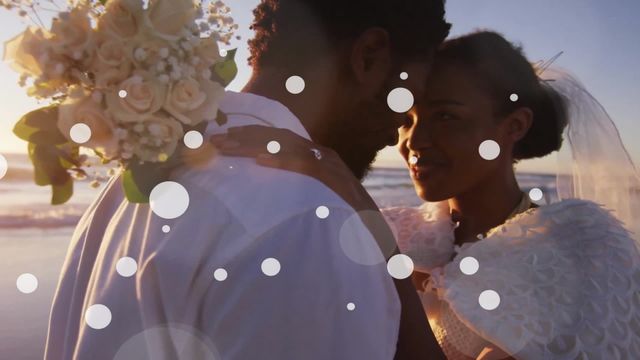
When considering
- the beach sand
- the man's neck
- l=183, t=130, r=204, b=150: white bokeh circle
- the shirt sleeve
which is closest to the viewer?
the shirt sleeve

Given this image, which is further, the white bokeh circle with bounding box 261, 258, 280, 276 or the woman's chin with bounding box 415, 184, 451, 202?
the woman's chin with bounding box 415, 184, 451, 202

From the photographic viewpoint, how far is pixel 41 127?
4.97ft

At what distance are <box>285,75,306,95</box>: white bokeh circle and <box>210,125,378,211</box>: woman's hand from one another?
0.20m

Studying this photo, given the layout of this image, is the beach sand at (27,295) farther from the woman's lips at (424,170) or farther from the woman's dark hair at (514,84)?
the woman's dark hair at (514,84)

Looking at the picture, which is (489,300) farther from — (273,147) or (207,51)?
(207,51)

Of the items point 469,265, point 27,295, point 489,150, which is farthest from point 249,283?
point 27,295

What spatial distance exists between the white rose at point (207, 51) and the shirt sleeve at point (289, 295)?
45cm

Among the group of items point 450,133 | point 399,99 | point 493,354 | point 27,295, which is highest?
point 399,99

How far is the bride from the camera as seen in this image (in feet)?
7.95

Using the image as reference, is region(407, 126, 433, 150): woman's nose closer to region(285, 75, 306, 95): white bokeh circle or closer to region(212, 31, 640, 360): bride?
region(212, 31, 640, 360): bride

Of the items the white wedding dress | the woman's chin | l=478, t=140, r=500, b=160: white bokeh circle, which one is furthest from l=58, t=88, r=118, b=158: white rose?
l=478, t=140, r=500, b=160: white bokeh circle

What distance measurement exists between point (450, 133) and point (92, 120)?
1731 mm

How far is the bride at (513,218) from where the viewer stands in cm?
242

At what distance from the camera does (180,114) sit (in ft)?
4.67
